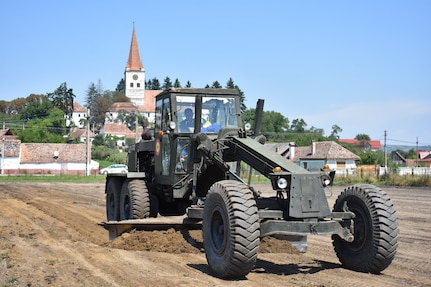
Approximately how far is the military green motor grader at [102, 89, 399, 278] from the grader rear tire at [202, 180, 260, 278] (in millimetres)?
13

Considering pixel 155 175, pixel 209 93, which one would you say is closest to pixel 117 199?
pixel 155 175

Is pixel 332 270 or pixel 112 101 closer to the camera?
pixel 332 270

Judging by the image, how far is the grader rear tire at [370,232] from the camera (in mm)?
9000

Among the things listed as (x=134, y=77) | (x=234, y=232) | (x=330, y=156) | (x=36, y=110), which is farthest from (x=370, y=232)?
(x=134, y=77)

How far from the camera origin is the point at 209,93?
12.5 meters

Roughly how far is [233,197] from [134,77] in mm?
184965

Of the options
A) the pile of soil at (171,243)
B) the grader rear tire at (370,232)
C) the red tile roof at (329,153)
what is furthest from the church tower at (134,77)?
the grader rear tire at (370,232)

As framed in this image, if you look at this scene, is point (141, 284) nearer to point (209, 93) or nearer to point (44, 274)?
point (44, 274)

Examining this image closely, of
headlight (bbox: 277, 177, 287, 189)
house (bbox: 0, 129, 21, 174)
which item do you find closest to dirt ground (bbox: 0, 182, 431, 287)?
headlight (bbox: 277, 177, 287, 189)

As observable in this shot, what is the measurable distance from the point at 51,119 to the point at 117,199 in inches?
5130

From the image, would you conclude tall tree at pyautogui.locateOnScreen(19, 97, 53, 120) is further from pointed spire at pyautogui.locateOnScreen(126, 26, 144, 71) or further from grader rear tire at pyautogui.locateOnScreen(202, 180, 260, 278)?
grader rear tire at pyautogui.locateOnScreen(202, 180, 260, 278)

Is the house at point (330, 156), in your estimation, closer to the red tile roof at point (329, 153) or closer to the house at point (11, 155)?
the red tile roof at point (329, 153)

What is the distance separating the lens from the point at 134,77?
190625 millimetres

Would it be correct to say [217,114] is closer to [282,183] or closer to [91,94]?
[282,183]
